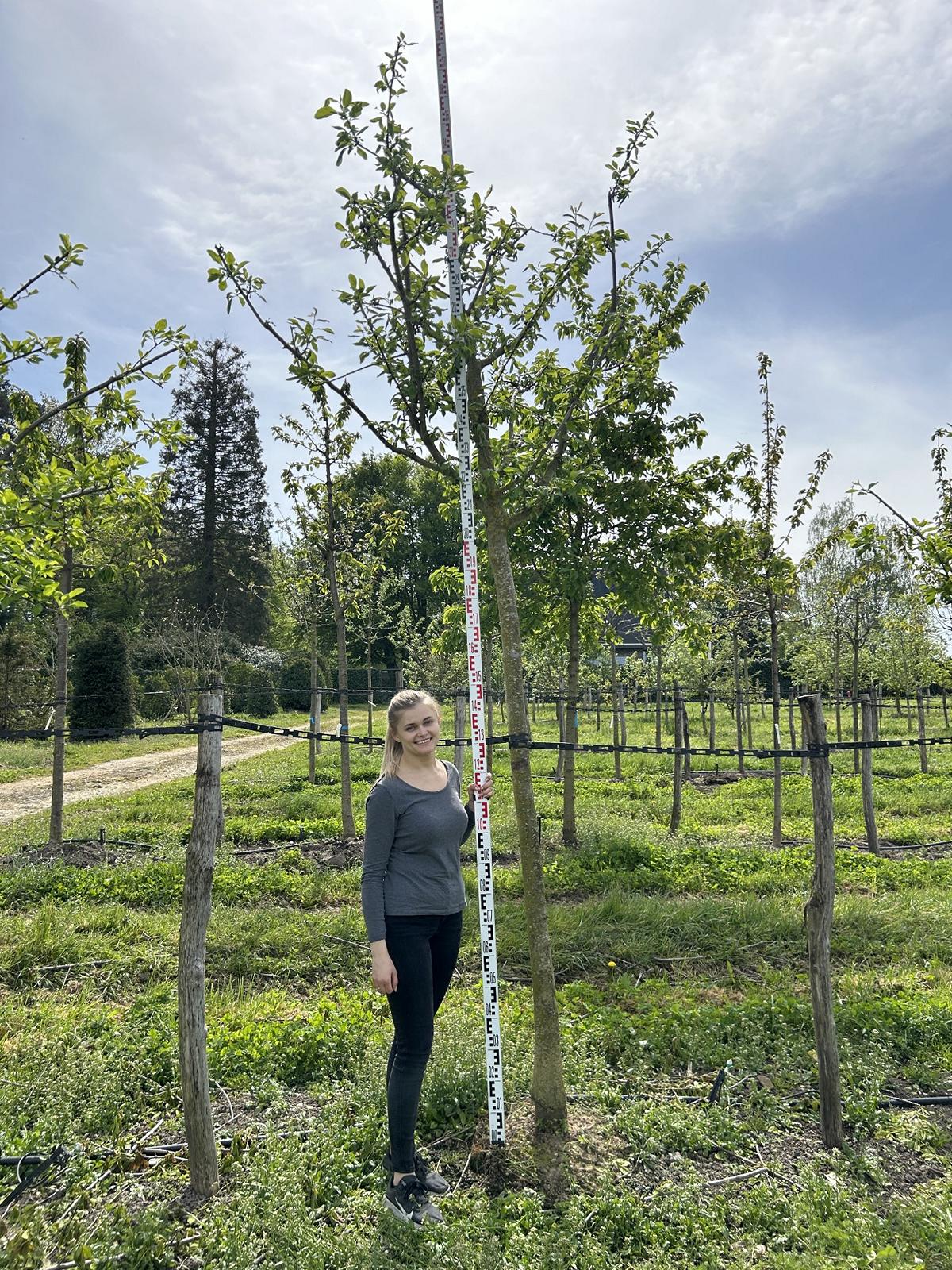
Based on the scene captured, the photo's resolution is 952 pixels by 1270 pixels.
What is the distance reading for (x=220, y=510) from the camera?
34.9 meters

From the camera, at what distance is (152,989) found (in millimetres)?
5066

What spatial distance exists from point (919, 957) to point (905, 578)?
30.5m

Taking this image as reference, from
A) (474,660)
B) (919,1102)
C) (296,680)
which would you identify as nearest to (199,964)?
(474,660)

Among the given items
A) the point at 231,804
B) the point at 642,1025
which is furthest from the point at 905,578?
the point at 642,1025

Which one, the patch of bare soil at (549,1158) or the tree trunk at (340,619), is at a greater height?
the tree trunk at (340,619)

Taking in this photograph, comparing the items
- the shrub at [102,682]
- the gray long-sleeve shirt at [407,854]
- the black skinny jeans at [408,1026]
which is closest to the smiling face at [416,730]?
the gray long-sleeve shirt at [407,854]

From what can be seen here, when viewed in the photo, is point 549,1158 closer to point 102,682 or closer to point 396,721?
point 396,721

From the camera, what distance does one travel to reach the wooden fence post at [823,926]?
11.2 ft

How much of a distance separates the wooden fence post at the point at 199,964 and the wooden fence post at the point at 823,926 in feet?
8.29

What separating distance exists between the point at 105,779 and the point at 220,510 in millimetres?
21827

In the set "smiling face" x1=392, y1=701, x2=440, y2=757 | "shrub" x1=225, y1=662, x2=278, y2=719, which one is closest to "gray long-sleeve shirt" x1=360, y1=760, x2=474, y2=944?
"smiling face" x1=392, y1=701, x2=440, y2=757

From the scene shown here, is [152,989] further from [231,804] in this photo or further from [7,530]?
[231,804]

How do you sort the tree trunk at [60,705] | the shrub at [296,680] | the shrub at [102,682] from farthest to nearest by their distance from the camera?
the shrub at [296,680] → the shrub at [102,682] → the tree trunk at [60,705]

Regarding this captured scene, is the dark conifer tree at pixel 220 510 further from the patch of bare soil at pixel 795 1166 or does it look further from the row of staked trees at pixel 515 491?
the patch of bare soil at pixel 795 1166
